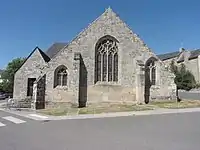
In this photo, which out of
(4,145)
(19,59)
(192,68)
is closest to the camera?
(4,145)

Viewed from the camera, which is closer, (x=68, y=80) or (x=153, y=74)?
(x=68, y=80)

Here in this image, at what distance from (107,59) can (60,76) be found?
4.69m

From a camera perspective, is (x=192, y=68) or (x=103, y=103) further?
(x=192, y=68)

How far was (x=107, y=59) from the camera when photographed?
23.6 meters

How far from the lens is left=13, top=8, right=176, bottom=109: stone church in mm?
A: 22344

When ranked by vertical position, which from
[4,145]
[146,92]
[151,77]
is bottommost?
[4,145]

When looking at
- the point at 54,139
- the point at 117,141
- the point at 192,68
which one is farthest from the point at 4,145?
the point at 192,68

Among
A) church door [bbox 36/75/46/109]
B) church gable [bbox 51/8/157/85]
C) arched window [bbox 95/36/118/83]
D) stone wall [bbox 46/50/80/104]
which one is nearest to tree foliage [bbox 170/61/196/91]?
church gable [bbox 51/8/157/85]

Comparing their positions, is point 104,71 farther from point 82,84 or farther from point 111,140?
point 111,140

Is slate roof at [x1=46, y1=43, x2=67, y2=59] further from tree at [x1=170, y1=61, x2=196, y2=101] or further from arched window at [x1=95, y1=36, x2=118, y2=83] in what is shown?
tree at [x1=170, y1=61, x2=196, y2=101]

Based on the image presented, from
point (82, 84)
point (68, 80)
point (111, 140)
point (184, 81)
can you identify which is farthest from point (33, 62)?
point (184, 81)

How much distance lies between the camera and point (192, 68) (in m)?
48.8

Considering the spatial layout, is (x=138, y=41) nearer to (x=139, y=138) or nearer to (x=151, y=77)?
(x=151, y=77)

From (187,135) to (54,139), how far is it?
15.8 feet
